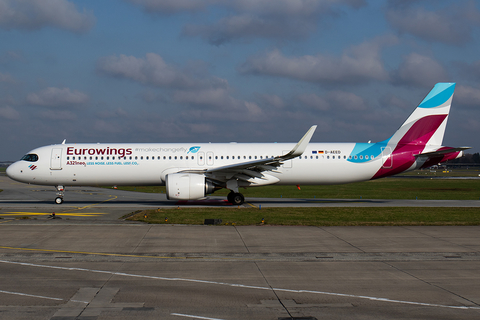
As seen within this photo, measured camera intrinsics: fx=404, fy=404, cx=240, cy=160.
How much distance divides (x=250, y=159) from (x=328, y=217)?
8925mm

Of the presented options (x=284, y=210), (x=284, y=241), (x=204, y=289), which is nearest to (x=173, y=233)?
(x=284, y=241)

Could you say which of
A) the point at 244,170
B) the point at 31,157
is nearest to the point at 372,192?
the point at 244,170

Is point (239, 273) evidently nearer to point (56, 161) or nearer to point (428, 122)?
point (56, 161)

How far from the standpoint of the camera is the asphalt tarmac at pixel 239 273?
21.8 ft

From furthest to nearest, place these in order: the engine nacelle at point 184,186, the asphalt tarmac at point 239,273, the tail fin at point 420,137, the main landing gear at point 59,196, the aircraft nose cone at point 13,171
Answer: the aircraft nose cone at point 13,171, the main landing gear at point 59,196, the tail fin at point 420,137, the engine nacelle at point 184,186, the asphalt tarmac at point 239,273

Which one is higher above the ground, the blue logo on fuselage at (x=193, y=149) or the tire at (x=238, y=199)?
the blue logo on fuselage at (x=193, y=149)

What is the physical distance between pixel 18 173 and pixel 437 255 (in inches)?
983

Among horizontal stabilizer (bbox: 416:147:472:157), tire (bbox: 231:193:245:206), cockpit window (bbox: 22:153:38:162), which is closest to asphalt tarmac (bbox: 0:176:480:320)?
tire (bbox: 231:193:245:206)

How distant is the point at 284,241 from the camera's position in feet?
42.5

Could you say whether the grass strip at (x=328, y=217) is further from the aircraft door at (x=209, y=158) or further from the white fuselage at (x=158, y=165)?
the aircraft door at (x=209, y=158)

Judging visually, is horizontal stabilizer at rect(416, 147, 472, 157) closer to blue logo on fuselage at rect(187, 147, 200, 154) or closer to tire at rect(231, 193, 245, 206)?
tire at rect(231, 193, 245, 206)

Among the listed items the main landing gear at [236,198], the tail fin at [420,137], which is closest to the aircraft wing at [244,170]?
the main landing gear at [236,198]

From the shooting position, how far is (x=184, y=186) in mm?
23406

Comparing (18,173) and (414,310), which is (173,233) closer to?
(414,310)
